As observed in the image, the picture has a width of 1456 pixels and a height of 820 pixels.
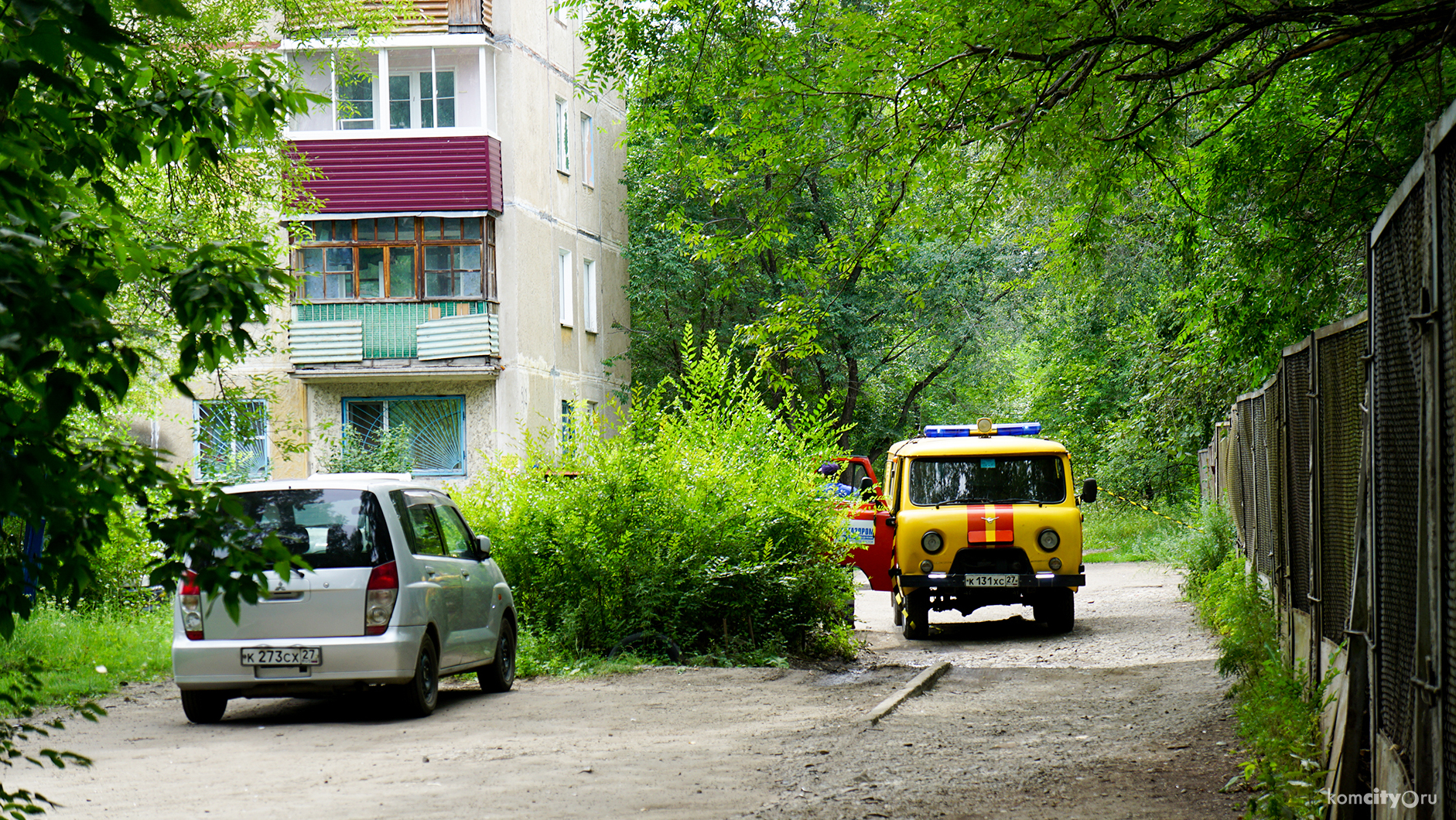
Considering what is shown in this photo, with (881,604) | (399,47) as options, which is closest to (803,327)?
(881,604)

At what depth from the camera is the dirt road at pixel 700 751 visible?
728 cm

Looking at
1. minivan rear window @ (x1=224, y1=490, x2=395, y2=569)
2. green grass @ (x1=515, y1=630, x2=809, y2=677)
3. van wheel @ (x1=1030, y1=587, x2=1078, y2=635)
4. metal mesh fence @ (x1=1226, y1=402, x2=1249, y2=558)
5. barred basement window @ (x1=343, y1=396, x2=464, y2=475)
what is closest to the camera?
minivan rear window @ (x1=224, y1=490, x2=395, y2=569)

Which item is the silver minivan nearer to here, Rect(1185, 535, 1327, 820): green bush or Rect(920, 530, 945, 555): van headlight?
Rect(1185, 535, 1327, 820): green bush

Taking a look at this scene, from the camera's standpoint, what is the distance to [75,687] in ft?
38.8

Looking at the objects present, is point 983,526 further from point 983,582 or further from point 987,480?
point 987,480

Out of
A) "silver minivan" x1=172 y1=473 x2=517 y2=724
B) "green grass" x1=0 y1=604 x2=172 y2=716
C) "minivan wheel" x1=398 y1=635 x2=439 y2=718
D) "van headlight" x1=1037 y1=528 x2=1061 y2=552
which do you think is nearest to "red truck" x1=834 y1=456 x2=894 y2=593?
"van headlight" x1=1037 y1=528 x2=1061 y2=552

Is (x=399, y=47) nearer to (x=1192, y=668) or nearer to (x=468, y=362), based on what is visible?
(x=468, y=362)

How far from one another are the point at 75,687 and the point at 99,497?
9.08 meters

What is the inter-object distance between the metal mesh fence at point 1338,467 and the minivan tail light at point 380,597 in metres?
6.03

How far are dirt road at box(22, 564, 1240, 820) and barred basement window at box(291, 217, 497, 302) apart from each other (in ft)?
59.0

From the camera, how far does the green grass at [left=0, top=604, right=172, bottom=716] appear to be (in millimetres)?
12180

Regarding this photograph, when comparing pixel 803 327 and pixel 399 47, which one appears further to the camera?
pixel 399 47

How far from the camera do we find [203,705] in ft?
34.1

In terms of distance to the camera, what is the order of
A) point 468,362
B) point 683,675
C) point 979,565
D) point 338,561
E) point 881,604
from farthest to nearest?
point 468,362
point 881,604
point 979,565
point 683,675
point 338,561
